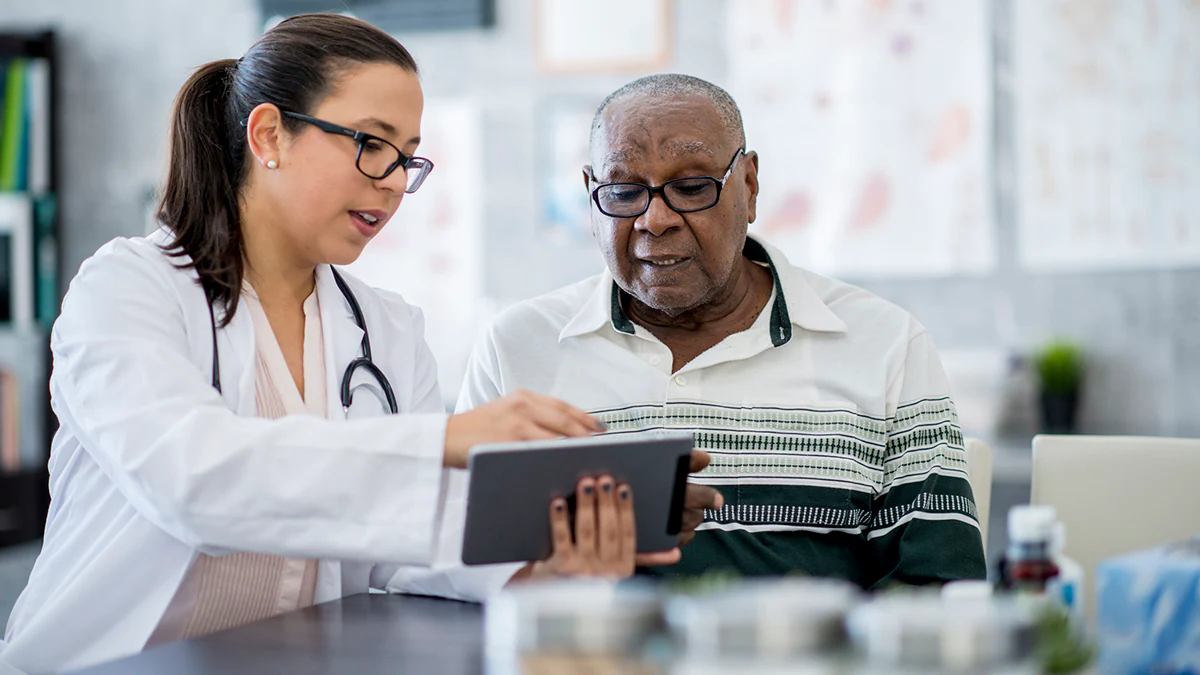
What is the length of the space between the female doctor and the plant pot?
1.93m

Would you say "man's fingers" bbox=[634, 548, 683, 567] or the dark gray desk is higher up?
"man's fingers" bbox=[634, 548, 683, 567]

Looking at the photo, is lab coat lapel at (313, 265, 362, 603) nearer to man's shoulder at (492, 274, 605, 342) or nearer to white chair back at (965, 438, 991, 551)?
man's shoulder at (492, 274, 605, 342)

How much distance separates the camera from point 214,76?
1667mm

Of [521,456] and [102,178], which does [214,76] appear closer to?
[521,456]

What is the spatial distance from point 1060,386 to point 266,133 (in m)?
2.30

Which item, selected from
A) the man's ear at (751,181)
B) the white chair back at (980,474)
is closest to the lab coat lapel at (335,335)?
the man's ear at (751,181)

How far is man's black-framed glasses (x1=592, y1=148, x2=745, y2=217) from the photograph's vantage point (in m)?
1.84

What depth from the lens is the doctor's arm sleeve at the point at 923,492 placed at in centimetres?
170

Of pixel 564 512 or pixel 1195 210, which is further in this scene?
pixel 1195 210

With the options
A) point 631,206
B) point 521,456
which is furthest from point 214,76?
point 521,456

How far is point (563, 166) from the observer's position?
3586 mm

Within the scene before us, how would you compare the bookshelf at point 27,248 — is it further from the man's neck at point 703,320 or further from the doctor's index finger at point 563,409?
the doctor's index finger at point 563,409

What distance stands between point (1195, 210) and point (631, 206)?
1946mm

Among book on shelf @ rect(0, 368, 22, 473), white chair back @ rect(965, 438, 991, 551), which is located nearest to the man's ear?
white chair back @ rect(965, 438, 991, 551)
